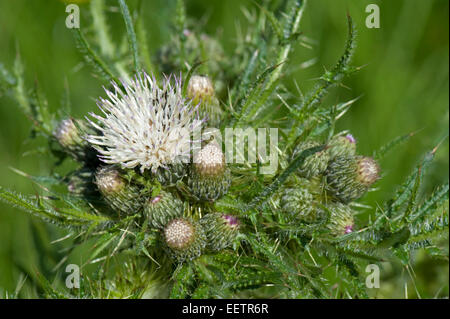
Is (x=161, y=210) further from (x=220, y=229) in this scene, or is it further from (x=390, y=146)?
(x=390, y=146)

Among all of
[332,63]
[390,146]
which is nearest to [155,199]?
[390,146]

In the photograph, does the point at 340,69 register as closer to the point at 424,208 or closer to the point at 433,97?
the point at 424,208

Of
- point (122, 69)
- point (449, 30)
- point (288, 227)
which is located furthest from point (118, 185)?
point (449, 30)

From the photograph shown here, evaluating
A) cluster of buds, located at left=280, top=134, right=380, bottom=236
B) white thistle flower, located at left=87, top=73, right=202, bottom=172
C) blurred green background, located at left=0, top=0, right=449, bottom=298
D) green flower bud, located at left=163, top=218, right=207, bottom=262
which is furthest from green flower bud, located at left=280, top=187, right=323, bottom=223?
blurred green background, located at left=0, top=0, right=449, bottom=298

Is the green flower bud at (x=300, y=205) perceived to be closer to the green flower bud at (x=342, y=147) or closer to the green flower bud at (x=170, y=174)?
the green flower bud at (x=342, y=147)

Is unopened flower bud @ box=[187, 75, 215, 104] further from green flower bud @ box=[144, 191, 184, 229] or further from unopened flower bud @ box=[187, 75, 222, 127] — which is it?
green flower bud @ box=[144, 191, 184, 229]
